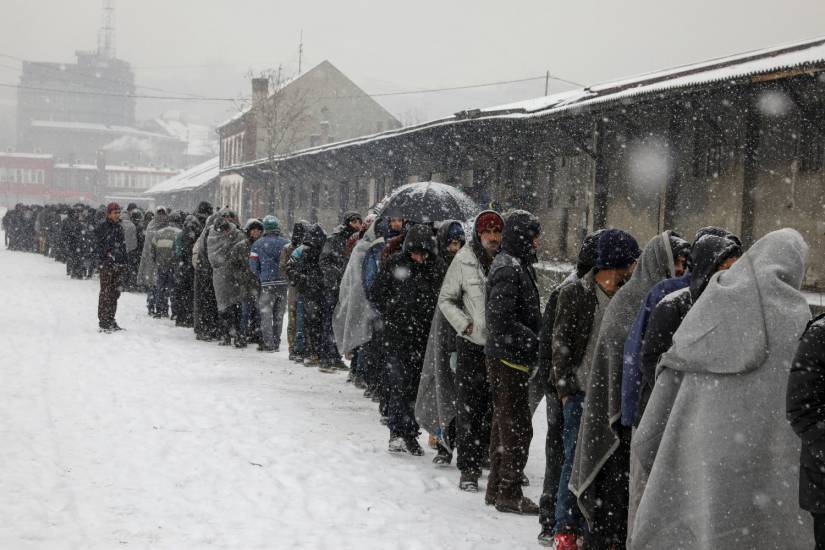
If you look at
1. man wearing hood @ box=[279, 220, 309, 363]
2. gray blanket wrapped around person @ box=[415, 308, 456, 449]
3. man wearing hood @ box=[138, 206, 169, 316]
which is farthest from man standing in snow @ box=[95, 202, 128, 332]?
gray blanket wrapped around person @ box=[415, 308, 456, 449]

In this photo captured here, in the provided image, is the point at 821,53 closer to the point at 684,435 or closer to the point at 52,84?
the point at 684,435

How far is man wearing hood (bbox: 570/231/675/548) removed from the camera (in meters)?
4.43

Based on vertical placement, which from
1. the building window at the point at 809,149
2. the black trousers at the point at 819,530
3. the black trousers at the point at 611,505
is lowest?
the black trousers at the point at 611,505

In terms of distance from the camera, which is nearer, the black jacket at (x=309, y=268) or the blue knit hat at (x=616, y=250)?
the blue knit hat at (x=616, y=250)

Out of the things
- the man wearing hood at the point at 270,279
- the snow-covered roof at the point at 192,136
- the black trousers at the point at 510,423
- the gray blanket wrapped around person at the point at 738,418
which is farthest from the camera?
the snow-covered roof at the point at 192,136

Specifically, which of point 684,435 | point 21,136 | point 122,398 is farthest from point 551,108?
point 21,136

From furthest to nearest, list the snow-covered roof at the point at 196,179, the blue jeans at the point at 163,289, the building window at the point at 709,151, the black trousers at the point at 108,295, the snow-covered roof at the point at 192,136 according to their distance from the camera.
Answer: the snow-covered roof at the point at 192,136, the snow-covered roof at the point at 196,179, the blue jeans at the point at 163,289, the building window at the point at 709,151, the black trousers at the point at 108,295

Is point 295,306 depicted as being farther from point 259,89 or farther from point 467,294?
point 259,89

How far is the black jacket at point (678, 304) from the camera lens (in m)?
3.75

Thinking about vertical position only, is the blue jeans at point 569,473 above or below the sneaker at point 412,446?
above

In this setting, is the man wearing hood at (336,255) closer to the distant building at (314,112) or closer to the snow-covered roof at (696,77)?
the snow-covered roof at (696,77)

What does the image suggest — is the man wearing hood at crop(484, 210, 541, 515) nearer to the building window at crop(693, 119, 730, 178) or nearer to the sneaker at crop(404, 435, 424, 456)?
the sneaker at crop(404, 435, 424, 456)

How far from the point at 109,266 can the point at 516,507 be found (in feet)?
30.3

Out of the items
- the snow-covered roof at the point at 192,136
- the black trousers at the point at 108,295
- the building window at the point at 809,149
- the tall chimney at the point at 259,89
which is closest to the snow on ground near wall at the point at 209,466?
the black trousers at the point at 108,295
